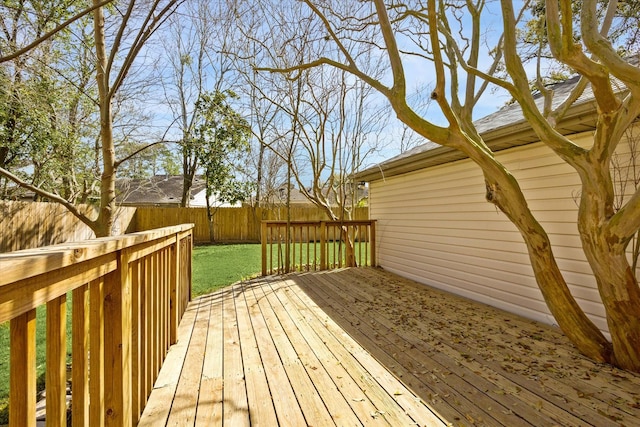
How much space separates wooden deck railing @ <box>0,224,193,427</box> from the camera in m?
0.79

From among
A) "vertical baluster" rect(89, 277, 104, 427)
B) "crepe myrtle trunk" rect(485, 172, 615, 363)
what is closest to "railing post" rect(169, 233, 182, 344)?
"vertical baluster" rect(89, 277, 104, 427)

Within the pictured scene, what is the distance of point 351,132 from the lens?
7.82 m

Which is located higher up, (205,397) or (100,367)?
(100,367)

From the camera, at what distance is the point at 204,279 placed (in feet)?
21.6

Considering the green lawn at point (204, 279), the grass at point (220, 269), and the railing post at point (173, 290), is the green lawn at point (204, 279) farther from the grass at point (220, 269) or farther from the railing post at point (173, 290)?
the railing post at point (173, 290)

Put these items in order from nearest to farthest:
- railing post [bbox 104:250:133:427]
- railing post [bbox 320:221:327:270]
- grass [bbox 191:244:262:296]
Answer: railing post [bbox 104:250:133:427]
grass [bbox 191:244:262:296]
railing post [bbox 320:221:327:270]

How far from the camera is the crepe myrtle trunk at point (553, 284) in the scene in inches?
105

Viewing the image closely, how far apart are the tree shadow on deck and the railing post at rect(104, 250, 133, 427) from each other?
1.70m

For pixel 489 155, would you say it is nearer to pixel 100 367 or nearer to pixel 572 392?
pixel 572 392

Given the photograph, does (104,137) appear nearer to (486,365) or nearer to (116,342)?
(116,342)

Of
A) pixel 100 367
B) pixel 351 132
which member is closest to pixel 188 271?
pixel 100 367

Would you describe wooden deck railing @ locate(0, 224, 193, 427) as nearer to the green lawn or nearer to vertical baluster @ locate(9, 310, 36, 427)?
vertical baluster @ locate(9, 310, 36, 427)

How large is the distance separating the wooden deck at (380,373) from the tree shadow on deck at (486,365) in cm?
1

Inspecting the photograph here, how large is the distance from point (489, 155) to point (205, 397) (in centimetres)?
277
